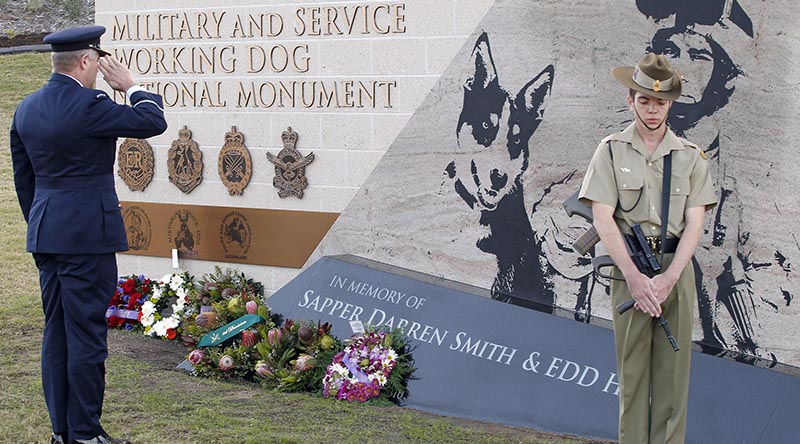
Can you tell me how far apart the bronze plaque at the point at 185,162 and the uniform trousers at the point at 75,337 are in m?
2.64

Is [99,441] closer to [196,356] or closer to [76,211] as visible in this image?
[76,211]

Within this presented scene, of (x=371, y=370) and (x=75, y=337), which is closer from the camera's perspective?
(x=75, y=337)

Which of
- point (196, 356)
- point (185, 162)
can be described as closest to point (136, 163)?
point (185, 162)

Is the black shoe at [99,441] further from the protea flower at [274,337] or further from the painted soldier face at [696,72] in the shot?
the painted soldier face at [696,72]

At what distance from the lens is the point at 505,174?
6230mm

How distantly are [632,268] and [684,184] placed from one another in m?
0.40

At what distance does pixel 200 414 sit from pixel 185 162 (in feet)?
8.26

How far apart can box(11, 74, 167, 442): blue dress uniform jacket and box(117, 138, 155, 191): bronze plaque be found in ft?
9.19

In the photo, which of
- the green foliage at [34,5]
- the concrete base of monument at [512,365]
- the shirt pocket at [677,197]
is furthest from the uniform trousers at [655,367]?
the green foliage at [34,5]

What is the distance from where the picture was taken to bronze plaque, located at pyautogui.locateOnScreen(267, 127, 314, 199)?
7051 mm

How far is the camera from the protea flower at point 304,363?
6.07 metres

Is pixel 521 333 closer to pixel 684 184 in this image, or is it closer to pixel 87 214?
pixel 684 184

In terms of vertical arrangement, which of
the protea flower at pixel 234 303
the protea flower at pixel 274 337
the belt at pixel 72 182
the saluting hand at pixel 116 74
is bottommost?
the protea flower at pixel 274 337

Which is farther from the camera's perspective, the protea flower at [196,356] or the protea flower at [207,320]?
the protea flower at [207,320]
